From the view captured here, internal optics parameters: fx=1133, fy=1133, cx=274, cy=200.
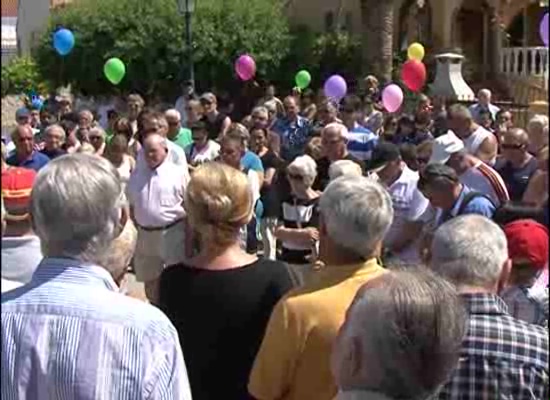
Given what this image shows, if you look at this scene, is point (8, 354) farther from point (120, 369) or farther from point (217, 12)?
point (217, 12)

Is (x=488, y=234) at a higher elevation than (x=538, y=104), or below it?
below

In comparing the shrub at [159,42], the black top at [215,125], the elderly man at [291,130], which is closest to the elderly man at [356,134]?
the elderly man at [291,130]

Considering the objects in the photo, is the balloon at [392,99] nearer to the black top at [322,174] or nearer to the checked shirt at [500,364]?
the black top at [322,174]

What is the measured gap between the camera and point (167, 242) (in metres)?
7.66

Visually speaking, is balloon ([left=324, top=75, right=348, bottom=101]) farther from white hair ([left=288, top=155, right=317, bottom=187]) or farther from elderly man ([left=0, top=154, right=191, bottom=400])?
elderly man ([left=0, top=154, right=191, bottom=400])

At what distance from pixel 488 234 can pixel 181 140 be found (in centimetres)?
671

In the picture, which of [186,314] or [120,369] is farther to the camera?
[186,314]

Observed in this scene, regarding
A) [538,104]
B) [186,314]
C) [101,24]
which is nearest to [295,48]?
[101,24]

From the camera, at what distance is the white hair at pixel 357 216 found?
3373mm

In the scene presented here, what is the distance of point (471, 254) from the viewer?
126 inches

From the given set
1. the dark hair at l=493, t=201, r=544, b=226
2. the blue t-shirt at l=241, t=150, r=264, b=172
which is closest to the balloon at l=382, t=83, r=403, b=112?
the blue t-shirt at l=241, t=150, r=264, b=172

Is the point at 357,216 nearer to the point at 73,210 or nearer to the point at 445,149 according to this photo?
the point at 73,210

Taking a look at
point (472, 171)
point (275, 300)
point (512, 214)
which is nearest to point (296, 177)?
point (472, 171)

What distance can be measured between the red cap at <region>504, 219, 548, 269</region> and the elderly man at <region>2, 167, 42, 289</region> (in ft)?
5.04
